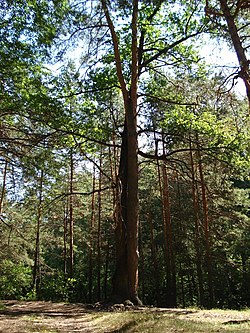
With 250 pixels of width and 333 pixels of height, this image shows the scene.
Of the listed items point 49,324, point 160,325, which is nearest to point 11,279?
point 49,324

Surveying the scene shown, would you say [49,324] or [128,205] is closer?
[49,324]

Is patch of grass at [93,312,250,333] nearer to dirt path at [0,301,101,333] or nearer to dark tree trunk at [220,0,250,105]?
dirt path at [0,301,101,333]

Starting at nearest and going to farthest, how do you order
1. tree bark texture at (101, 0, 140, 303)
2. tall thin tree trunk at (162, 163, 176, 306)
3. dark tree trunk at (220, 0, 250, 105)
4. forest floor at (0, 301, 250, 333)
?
forest floor at (0, 301, 250, 333) → dark tree trunk at (220, 0, 250, 105) → tree bark texture at (101, 0, 140, 303) → tall thin tree trunk at (162, 163, 176, 306)

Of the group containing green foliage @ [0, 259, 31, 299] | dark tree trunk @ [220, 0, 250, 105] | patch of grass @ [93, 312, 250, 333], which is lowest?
patch of grass @ [93, 312, 250, 333]

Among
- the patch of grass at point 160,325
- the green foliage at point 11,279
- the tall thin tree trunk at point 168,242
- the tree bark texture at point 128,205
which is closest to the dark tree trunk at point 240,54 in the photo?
the patch of grass at point 160,325

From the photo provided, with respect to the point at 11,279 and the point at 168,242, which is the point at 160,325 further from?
the point at 11,279

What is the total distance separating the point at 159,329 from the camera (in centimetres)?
555

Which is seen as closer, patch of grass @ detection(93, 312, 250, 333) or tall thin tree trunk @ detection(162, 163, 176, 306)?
patch of grass @ detection(93, 312, 250, 333)

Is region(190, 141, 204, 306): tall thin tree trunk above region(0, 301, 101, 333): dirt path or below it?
above

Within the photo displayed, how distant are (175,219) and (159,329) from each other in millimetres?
17827

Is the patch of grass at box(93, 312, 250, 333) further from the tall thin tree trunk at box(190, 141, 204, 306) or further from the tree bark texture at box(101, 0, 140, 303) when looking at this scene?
the tall thin tree trunk at box(190, 141, 204, 306)

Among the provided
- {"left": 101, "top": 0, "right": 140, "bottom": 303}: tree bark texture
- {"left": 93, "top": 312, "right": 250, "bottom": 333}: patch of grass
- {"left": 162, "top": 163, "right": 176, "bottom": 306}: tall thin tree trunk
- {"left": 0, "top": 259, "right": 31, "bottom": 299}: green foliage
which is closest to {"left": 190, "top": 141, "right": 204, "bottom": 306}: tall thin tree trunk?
{"left": 162, "top": 163, "right": 176, "bottom": 306}: tall thin tree trunk

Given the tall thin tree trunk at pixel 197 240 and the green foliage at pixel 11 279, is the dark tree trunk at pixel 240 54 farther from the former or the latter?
the green foliage at pixel 11 279

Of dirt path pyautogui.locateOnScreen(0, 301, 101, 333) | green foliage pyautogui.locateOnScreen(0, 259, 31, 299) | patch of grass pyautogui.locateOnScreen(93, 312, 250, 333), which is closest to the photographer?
patch of grass pyautogui.locateOnScreen(93, 312, 250, 333)
